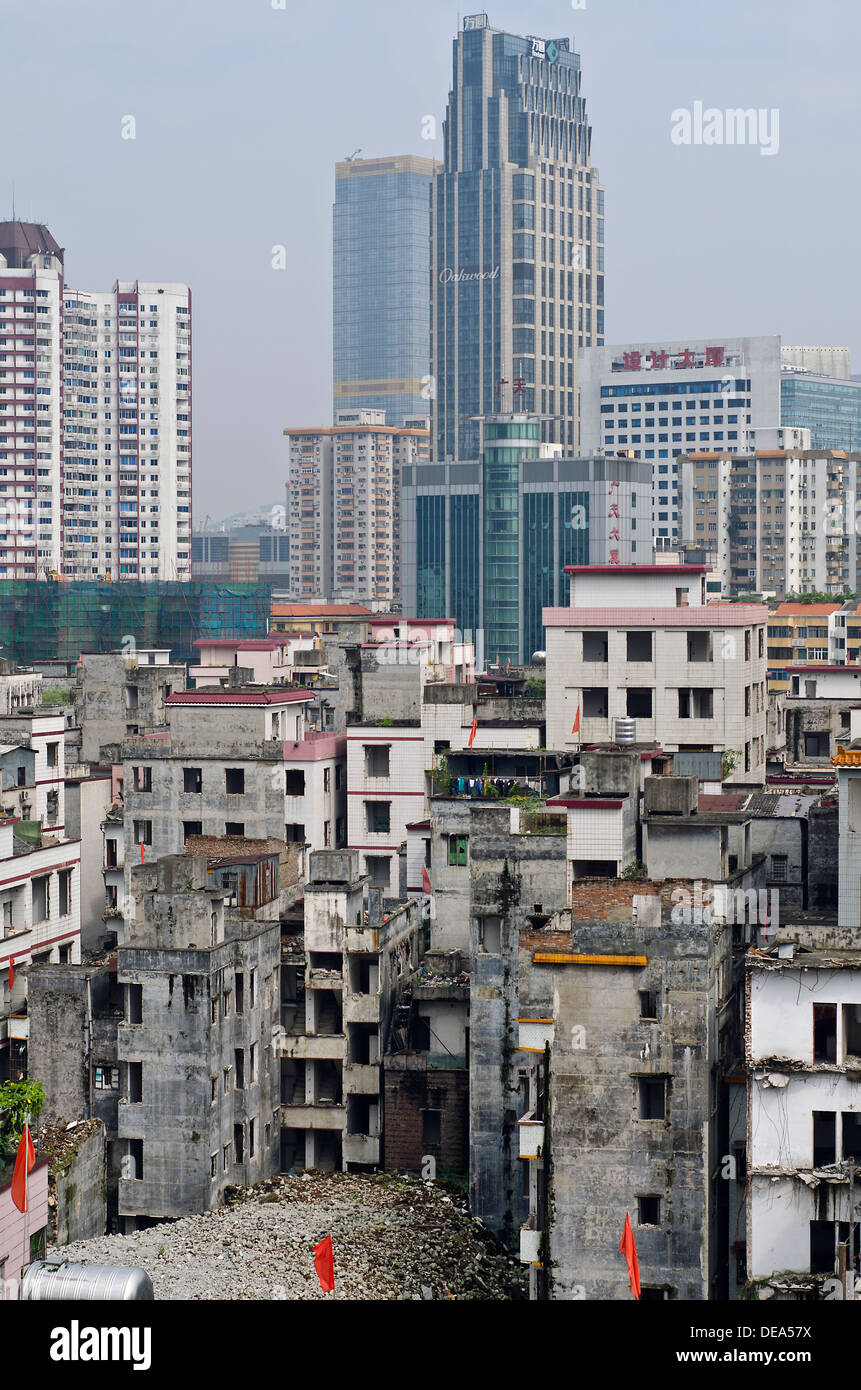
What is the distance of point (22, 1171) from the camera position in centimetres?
2816

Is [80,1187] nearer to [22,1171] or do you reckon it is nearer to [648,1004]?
[22,1171]

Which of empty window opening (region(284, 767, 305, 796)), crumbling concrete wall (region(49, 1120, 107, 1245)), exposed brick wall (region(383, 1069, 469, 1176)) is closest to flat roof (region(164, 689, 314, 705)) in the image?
empty window opening (region(284, 767, 305, 796))

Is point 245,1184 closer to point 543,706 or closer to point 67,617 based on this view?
point 543,706

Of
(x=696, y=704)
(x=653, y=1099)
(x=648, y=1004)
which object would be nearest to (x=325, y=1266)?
(x=653, y=1099)

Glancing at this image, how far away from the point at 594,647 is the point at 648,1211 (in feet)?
86.1

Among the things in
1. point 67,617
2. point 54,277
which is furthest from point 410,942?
point 54,277

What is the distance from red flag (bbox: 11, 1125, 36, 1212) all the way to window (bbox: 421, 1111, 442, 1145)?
13108 mm

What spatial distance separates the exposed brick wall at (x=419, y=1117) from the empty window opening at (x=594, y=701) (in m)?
16.3

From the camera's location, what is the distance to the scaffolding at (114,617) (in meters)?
130

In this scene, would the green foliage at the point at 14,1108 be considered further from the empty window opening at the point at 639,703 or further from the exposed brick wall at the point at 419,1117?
the empty window opening at the point at 639,703

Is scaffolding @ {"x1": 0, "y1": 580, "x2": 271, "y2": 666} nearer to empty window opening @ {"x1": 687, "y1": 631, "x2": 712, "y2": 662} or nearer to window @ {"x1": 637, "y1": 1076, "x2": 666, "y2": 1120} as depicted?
empty window opening @ {"x1": 687, "y1": 631, "x2": 712, "y2": 662}

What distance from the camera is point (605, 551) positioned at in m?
155

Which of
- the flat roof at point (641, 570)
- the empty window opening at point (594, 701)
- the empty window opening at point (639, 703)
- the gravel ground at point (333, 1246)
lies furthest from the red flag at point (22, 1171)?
the flat roof at point (641, 570)

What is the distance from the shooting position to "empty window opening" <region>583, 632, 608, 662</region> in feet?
178
